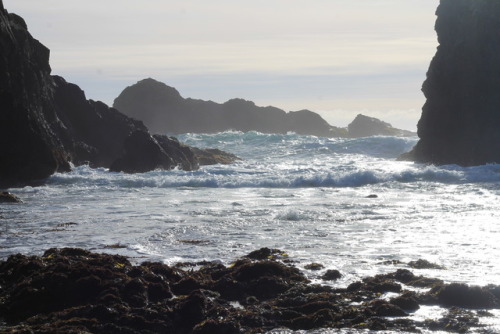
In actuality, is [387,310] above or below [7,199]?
below

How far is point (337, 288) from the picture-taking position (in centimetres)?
1192

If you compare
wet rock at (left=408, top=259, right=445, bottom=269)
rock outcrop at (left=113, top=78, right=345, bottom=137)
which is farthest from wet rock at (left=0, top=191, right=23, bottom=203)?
rock outcrop at (left=113, top=78, right=345, bottom=137)

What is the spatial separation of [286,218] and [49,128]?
914 inches

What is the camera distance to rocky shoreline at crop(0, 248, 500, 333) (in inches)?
396

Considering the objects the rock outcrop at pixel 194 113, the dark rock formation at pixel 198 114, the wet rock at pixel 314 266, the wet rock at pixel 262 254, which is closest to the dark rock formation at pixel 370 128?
the dark rock formation at pixel 198 114

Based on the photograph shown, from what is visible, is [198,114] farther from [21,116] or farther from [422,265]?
[422,265]

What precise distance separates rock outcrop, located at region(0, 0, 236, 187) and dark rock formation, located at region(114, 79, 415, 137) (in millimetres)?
80814

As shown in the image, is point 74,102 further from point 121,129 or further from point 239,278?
point 239,278

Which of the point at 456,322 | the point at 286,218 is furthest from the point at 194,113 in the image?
the point at 456,322

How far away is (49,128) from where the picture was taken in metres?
39.6

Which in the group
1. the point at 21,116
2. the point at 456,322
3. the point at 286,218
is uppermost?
the point at 21,116

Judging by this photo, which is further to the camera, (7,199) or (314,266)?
(7,199)

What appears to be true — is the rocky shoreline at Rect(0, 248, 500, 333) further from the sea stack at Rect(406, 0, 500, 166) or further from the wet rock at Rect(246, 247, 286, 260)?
the sea stack at Rect(406, 0, 500, 166)

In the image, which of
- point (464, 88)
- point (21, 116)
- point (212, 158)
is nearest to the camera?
point (21, 116)
